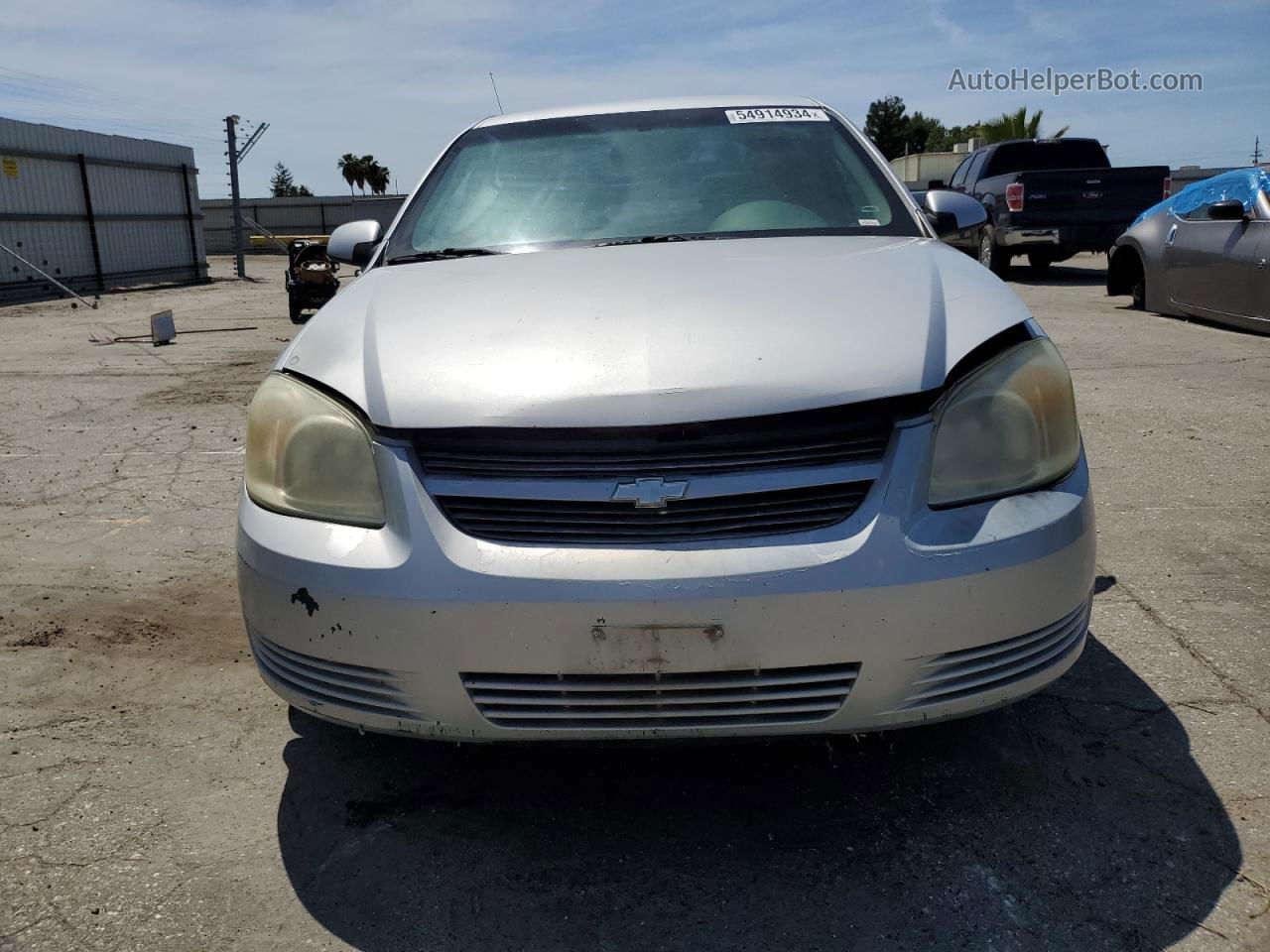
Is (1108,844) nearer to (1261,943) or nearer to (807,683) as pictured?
(1261,943)

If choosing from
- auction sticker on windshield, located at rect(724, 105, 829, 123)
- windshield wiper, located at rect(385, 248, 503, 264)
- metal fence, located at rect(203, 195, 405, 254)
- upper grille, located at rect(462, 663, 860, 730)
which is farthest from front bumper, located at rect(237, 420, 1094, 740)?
metal fence, located at rect(203, 195, 405, 254)

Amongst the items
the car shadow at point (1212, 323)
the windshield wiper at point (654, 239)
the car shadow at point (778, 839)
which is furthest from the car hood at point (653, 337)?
the car shadow at point (1212, 323)

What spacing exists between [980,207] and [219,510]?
3.29 m

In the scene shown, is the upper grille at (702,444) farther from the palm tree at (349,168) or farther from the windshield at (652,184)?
the palm tree at (349,168)

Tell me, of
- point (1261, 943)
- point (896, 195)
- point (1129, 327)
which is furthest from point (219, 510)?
point (1129, 327)

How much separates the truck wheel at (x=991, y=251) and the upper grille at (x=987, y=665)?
516 inches

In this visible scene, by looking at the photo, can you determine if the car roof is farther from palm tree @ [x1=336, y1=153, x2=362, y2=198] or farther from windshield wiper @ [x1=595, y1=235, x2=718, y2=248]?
palm tree @ [x1=336, y1=153, x2=362, y2=198]

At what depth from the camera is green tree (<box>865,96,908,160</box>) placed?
262 feet

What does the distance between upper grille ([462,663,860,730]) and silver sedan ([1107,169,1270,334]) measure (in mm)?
7807

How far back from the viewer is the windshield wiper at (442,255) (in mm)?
2951

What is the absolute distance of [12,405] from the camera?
24.3 feet

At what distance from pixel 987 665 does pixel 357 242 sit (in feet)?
8.25

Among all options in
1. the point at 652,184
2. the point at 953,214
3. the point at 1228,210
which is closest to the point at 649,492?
the point at 652,184

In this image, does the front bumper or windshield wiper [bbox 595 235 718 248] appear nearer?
the front bumper
